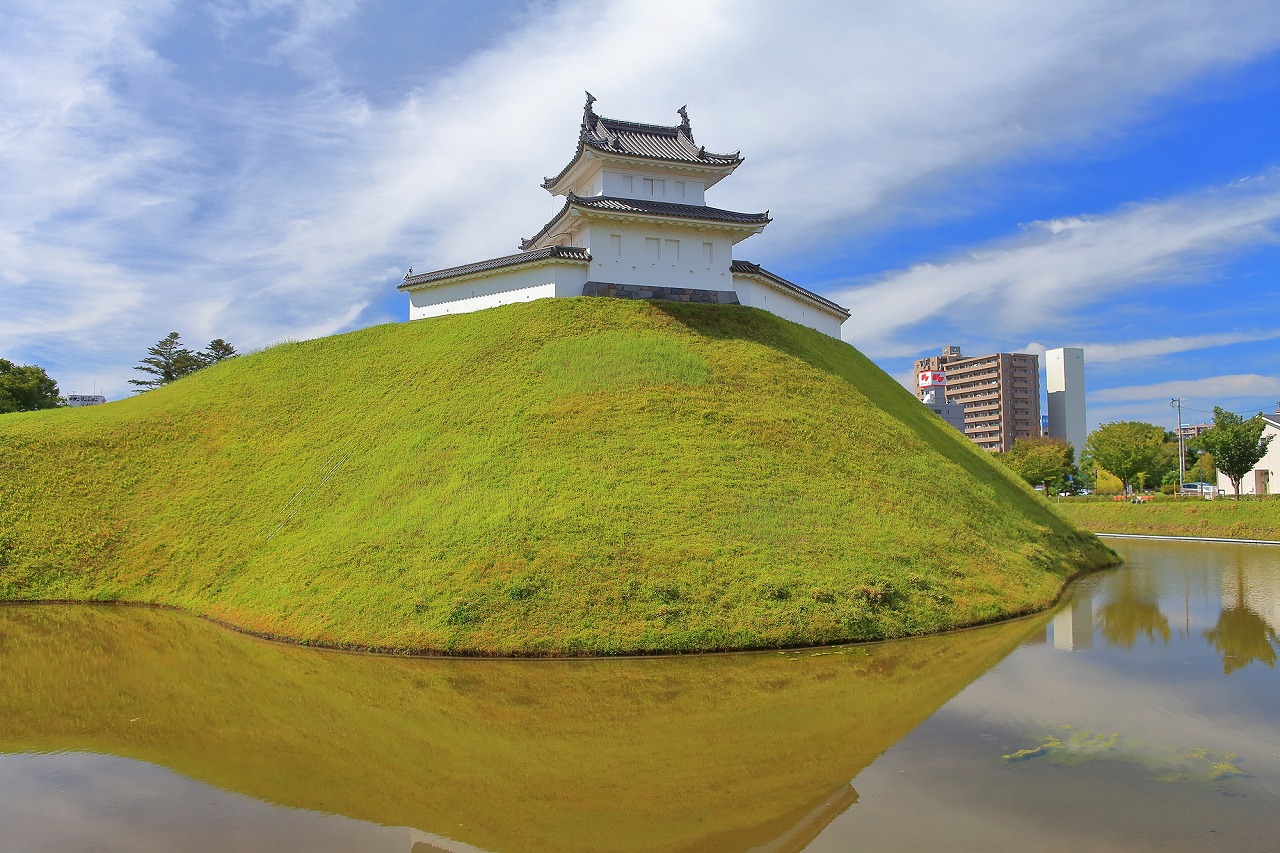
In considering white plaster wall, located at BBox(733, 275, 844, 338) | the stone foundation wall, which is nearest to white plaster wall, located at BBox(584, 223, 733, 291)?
the stone foundation wall

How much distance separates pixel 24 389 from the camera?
47312mm

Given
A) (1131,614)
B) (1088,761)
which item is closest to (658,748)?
(1088,761)

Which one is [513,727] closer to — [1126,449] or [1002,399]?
[1126,449]

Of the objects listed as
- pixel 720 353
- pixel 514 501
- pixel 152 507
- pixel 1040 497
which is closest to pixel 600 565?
pixel 514 501

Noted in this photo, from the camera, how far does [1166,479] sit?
238ft

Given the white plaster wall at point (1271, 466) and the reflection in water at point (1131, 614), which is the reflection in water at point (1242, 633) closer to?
the reflection in water at point (1131, 614)

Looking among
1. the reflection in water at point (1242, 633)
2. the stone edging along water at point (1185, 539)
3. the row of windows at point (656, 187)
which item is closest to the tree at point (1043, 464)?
the stone edging along water at point (1185, 539)

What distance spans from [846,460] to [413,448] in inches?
503

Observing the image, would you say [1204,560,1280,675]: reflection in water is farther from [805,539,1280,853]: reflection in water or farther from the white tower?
the white tower

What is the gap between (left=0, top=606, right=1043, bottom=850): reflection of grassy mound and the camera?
811cm

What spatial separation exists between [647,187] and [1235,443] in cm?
3416

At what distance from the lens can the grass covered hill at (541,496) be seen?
52.8ft

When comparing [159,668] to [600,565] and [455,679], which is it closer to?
[455,679]

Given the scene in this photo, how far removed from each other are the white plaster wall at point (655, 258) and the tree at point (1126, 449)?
39076mm
